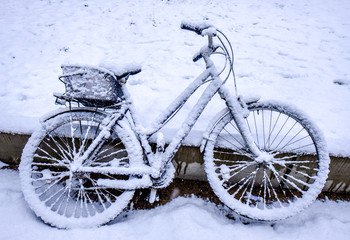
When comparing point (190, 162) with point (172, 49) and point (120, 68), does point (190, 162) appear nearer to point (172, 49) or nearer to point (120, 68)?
point (120, 68)

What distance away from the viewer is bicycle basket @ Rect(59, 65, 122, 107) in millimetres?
1542

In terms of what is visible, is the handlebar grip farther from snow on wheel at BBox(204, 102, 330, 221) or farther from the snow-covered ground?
snow on wheel at BBox(204, 102, 330, 221)

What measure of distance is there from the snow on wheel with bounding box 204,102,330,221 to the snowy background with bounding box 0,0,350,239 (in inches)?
8.1

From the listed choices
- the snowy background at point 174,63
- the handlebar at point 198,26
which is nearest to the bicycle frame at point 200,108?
the handlebar at point 198,26

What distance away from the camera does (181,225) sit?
186 cm

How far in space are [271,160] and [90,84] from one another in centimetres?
177

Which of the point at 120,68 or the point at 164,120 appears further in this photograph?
the point at 164,120

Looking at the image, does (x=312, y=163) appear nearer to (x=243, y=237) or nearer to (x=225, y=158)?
(x=225, y=158)

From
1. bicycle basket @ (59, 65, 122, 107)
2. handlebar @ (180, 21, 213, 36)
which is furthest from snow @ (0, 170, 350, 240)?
handlebar @ (180, 21, 213, 36)

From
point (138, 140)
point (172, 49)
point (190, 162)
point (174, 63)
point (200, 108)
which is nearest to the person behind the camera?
point (200, 108)

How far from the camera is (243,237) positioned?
1.85 m

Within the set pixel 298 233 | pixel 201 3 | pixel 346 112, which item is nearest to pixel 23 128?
pixel 298 233

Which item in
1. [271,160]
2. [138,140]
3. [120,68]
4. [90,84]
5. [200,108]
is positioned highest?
[120,68]

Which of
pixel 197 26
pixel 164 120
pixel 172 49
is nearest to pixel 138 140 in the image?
pixel 164 120
